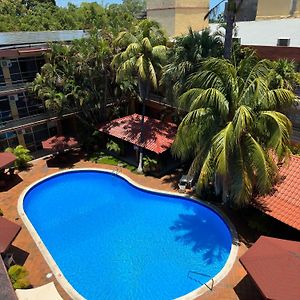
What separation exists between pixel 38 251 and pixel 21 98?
16722mm

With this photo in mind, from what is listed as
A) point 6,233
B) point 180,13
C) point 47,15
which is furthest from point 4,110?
point 47,15

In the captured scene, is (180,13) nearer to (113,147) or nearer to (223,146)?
(113,147)

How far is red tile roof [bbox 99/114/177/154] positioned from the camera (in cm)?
2770

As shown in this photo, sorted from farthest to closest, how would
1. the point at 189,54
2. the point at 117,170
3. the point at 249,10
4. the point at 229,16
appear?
the point at 249,10
the point at 117,170
the point at 189,54
the point at 229,16

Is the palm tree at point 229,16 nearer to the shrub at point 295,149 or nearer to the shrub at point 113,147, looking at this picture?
the shrub at point 295,149

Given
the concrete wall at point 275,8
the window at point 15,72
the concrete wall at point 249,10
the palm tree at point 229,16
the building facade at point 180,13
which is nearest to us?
the palm tree at point 229,16

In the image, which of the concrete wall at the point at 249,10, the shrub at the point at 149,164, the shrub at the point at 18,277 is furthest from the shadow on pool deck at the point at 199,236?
the concrete wall at the point at 249,10

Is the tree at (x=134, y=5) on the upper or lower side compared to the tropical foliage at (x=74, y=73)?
upper

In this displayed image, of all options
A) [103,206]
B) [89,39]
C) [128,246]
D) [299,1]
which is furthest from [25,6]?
[128,246]

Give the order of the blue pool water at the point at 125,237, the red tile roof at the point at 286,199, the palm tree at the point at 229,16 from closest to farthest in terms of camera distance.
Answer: the blue pool water at the point at 125,237, the red tile roof at the point at 286,199, the palm tree at the point at 229,16

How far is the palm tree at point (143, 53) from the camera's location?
25.4 metres

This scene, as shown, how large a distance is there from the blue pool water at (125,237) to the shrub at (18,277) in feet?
7.41

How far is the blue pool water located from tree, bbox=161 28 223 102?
9.22m

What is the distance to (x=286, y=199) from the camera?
63.1 feet
